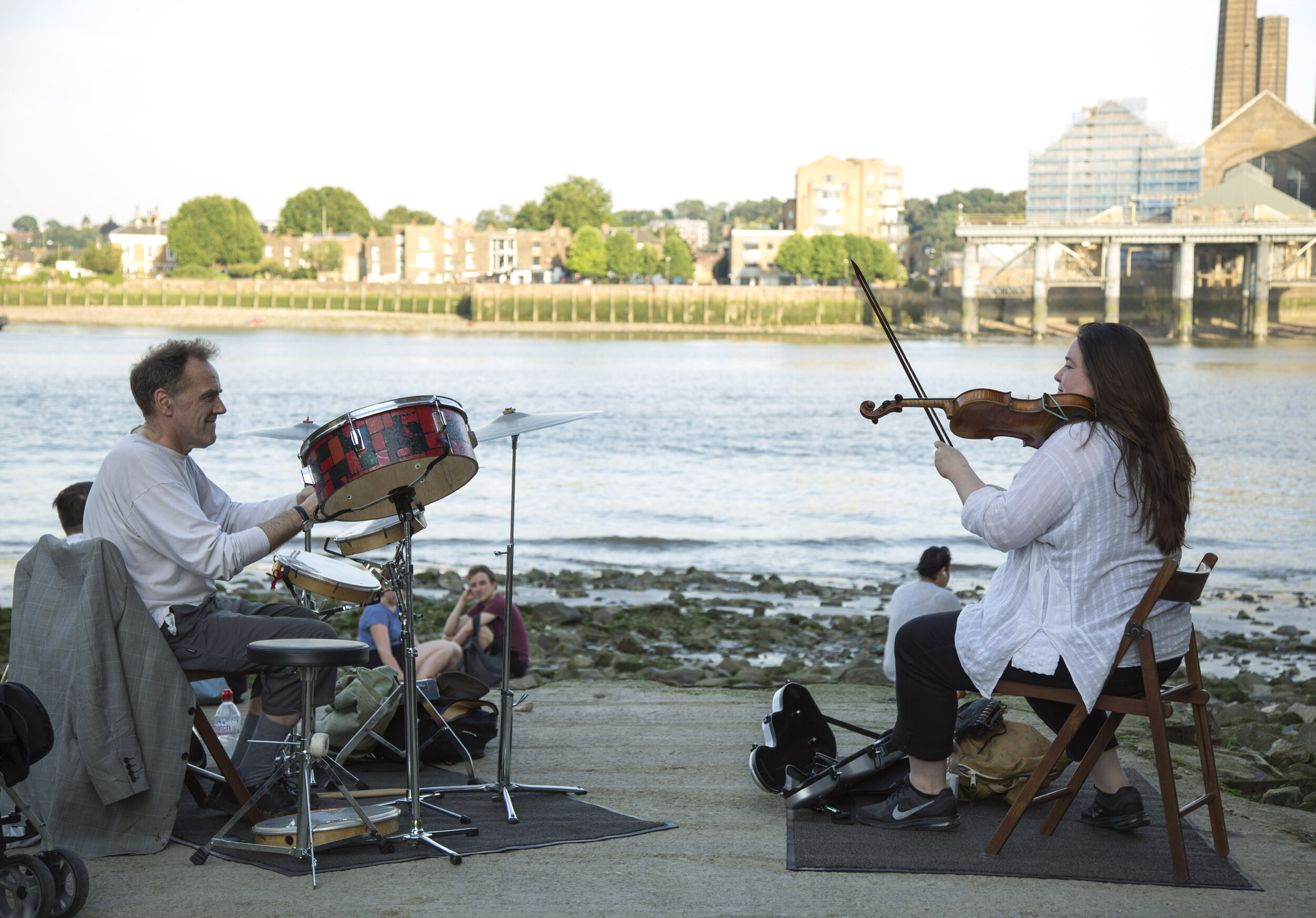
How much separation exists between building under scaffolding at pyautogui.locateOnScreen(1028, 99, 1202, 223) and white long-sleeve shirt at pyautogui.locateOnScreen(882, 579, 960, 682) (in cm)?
8726

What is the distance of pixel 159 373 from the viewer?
3744 mm

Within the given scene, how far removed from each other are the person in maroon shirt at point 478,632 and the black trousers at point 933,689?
2673mm

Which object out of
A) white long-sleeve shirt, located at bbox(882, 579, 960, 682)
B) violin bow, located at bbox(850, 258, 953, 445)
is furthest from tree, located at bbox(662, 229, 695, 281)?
violin bow, located at bbox(850, 258, 953, 445)

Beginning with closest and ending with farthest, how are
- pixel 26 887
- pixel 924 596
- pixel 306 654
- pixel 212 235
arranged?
pixel 26 887 → pixel 306 654 → pixel 924 596 → pixel 212 235

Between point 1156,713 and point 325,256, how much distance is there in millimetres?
113175

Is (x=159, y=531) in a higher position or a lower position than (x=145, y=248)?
lower

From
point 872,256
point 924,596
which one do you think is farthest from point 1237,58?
point 924,596

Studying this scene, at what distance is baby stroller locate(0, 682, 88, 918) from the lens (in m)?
→ 2.86

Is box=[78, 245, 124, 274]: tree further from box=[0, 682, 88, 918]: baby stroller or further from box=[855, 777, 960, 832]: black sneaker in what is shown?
box=[855, 777, 960, 832]: black sneaker

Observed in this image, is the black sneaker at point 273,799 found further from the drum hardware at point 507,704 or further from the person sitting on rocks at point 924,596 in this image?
the person sitting on rocks at point 924,596

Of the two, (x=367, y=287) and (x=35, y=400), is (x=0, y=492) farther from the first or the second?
(x=367, y=287)

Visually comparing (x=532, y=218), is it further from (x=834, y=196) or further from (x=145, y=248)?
(x=145, y=248)

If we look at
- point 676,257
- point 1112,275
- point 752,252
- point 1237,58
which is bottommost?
point 1112,275

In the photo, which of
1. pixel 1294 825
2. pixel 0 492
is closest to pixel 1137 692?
pixel 1294 825
